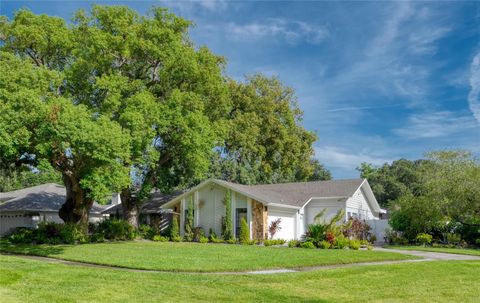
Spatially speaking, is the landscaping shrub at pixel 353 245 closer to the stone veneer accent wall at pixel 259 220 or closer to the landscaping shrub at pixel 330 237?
the landscaping shrub at pixel 330 237

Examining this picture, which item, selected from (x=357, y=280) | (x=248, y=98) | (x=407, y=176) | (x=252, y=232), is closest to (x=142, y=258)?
(x=357, y=280)

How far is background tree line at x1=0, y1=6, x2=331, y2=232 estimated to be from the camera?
716 inches

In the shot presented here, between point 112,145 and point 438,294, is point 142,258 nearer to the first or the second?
point 112,145

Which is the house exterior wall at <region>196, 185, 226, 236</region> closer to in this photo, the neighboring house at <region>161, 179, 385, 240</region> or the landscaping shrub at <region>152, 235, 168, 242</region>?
the neighboring house at <region>161, 179, 385, 240</region>

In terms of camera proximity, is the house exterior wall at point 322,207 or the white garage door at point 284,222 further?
Answer: the house exterior wall at point 322,207

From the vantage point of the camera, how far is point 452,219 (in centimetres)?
2823

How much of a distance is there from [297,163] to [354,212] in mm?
10308

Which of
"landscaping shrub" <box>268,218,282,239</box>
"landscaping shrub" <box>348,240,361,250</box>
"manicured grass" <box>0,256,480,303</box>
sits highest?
"landscaping shrub" <box>268,218,282,239</box>

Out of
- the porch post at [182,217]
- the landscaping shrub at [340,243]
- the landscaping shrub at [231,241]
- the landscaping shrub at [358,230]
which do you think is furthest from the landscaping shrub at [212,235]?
the landscaping shrub at [340,243]

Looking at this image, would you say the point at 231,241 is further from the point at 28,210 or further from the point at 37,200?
the point at 37,200

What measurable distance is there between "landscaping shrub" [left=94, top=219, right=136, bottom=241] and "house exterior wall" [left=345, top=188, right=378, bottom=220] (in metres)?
14.8

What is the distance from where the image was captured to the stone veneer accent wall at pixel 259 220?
2859cm

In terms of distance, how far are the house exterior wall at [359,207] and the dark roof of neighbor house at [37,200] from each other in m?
21.5

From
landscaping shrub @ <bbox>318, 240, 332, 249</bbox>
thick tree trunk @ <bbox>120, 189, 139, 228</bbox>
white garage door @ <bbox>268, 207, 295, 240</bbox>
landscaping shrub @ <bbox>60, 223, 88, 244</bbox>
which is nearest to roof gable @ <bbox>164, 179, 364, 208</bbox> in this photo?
white garage door @ <bbox>268, 207, 295, 240</bbox>
